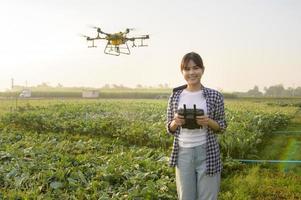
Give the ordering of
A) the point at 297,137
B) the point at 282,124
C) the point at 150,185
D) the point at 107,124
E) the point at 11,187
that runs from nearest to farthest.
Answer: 1. the point at 150,185
2. the point at 11,187
3. the point at 107,124
4. the point at 297,137
5. the point at 282,124

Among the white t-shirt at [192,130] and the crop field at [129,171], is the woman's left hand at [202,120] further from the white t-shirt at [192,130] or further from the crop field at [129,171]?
the crop field at [129,171]

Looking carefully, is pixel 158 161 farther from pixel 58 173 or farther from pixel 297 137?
pixel 297 137

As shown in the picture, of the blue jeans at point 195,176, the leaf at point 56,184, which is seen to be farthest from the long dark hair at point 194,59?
the leaf at point 56,184

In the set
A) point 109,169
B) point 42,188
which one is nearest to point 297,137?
point 109,169

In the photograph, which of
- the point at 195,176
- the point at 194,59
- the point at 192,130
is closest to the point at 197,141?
the point at 192,130

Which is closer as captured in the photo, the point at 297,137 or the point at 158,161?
the point at 158,161

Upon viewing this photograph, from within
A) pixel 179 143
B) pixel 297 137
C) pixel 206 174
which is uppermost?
pixel 179 143

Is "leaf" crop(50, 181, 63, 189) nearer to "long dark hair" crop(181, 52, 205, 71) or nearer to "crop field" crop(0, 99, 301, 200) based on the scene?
"crop field" crop(0, 99, 301, 200)
